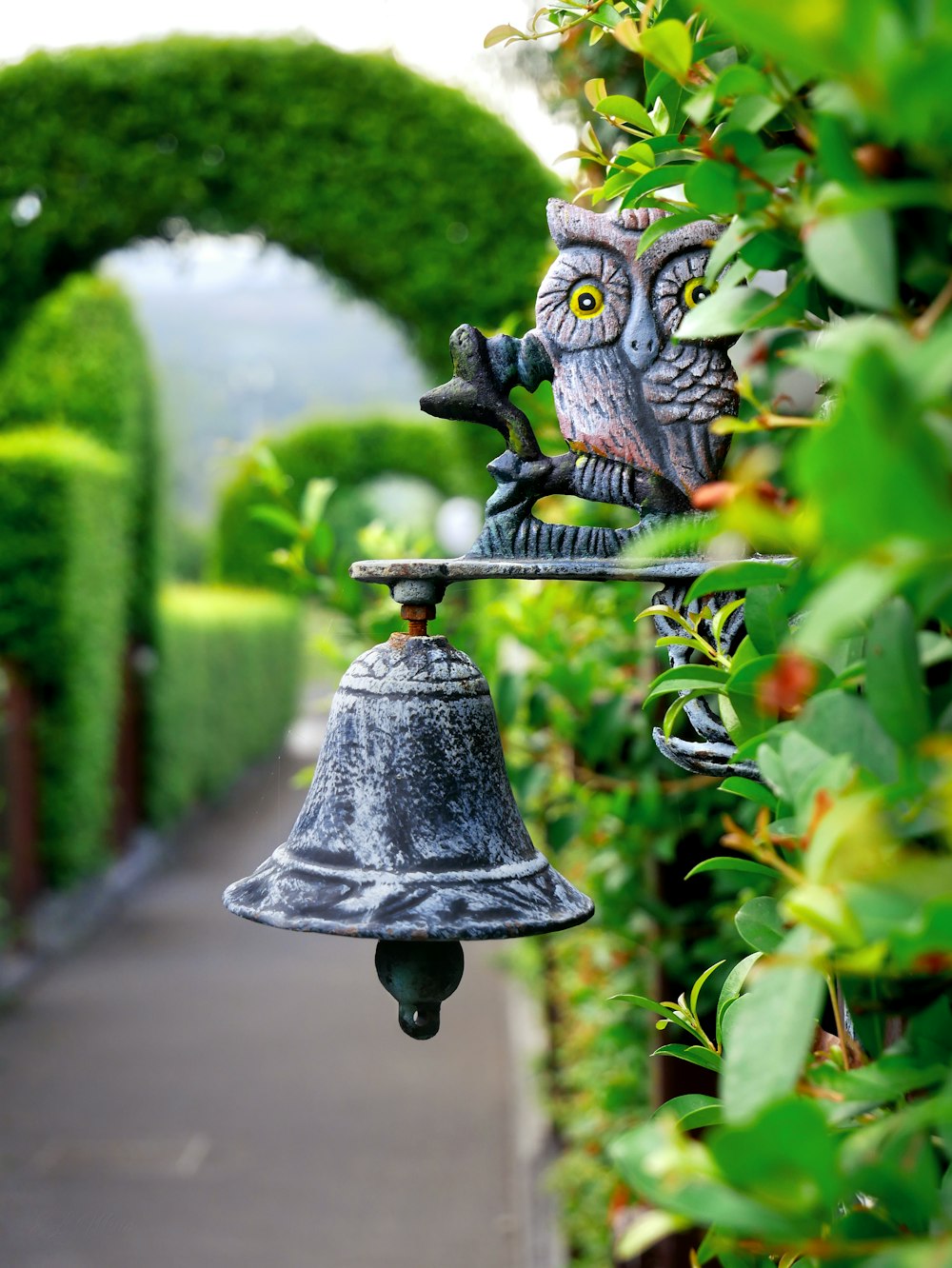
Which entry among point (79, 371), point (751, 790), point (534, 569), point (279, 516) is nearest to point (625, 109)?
point (534, 569)

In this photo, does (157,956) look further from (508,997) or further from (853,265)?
(853,265)

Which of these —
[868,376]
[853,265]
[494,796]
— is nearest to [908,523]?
[868,376]

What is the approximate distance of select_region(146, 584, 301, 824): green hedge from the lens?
1235 centimetres

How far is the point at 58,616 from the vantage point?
896 centimetres

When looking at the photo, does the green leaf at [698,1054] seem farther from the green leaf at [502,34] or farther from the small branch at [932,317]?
the green leaf at [502,34]

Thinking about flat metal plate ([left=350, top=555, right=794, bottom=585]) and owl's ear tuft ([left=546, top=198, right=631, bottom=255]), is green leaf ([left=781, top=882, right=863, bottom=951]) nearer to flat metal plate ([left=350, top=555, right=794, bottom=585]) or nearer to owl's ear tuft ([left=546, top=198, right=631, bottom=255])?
flat metal plate ([left=350, top=555, right=794, bottom=585])

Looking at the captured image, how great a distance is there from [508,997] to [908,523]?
8.68m

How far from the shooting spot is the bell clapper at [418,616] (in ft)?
4.24

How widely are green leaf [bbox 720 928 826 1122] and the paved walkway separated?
4.62 meters

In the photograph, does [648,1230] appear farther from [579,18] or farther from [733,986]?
[579,18]

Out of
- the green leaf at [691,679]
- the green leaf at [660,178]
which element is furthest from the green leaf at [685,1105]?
the green leaf at [660,178]

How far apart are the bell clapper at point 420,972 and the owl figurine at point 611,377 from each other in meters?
0.41

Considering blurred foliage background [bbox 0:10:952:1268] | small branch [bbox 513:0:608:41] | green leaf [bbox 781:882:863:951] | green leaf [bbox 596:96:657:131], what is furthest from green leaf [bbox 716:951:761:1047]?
small branch [bbox 513:0:608:41]

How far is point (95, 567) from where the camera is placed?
9781mm
